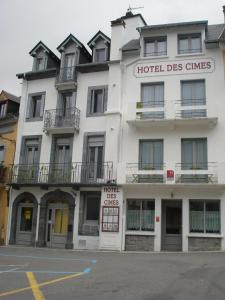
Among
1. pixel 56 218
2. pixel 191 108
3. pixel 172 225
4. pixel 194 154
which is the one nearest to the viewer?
pixel 172 225

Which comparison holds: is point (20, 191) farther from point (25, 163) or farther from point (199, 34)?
point (199, 34)

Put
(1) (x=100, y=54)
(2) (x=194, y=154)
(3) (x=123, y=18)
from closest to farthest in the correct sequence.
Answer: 1. (2) (x=194, y=154)
2. (1) (x=100, y=54)
3. (3) (x=123, y=18)

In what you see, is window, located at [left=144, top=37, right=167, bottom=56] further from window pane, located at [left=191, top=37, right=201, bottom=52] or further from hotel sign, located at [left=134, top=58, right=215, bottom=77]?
window pane, located at [left=191, top=37, right=201, bottom=52]

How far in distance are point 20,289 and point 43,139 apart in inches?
520

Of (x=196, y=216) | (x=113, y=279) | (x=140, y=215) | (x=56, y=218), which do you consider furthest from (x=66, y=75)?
(x=113, y=279)

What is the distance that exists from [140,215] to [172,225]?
161 cm

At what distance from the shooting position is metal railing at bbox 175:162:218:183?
672 inches

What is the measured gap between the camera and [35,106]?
2212 cm

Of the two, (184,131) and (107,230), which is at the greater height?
(184,131)

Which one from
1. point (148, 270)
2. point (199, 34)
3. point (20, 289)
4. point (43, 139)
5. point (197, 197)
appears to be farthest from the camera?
point (43, 139)

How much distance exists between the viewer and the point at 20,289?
26.6 feet

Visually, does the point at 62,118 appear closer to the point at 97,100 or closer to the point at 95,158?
the point at 97,100

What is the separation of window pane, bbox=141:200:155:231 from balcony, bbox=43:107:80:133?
547cm

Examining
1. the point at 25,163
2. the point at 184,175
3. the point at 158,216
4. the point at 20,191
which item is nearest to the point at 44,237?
the point at 20,191
